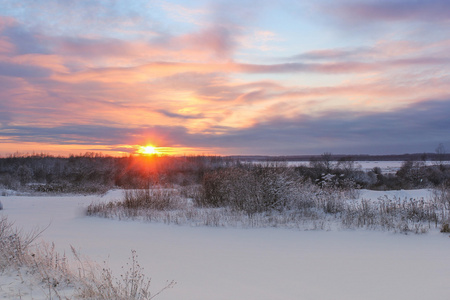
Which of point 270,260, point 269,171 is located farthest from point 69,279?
point 269,171

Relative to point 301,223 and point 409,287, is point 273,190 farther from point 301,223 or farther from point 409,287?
point 409,287

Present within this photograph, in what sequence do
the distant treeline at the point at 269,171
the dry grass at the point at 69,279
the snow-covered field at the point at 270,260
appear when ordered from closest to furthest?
the dry grass at the point at 69,279 → the snow-covered field at the point at 270,260 → the distant treeline at the point at 269,171

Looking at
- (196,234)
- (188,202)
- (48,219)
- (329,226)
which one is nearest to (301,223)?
(329,226)

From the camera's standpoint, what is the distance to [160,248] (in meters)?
9.09

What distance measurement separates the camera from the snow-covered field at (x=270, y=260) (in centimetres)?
580

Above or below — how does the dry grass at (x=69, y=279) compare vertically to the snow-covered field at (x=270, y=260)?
above

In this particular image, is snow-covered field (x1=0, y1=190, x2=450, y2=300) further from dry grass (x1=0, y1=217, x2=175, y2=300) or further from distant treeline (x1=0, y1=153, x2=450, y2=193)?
distant treeline (x1=0, y1=153, x2=450, y2=193)

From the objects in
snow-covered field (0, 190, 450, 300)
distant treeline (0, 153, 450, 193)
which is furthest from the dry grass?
distant treeline (0, 153, 450, 193)

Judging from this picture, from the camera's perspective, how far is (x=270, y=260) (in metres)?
7.74

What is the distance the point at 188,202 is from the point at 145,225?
18.8 feet

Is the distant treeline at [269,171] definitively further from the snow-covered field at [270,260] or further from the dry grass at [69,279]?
the dry grass at [69,279]

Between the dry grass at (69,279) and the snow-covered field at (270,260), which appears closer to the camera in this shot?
the dry grass at (69,279)

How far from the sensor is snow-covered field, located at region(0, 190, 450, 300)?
5.80 meters

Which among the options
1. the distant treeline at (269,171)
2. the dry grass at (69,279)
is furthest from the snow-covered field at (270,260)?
the distant treeline at (269,171)
